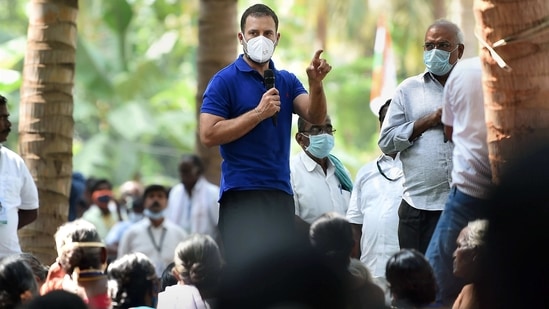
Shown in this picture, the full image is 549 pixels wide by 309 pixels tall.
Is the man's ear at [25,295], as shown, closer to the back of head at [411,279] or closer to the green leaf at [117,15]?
the back of head at [411,279]

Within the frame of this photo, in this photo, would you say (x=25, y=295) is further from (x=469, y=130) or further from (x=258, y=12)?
(x=469, y=130)

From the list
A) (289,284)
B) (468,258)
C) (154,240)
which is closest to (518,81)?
(468,258)

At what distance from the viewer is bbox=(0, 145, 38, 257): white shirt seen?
9023 mm

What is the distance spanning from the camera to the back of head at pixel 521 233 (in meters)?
5.53

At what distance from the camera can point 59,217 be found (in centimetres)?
1079

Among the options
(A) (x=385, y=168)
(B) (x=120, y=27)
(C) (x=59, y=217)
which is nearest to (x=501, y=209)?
(A) (x=385, y=168)

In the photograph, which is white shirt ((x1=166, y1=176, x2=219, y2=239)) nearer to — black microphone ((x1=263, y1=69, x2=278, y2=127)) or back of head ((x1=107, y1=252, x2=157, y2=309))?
black microphone ((x1=263, y1=69, x2=278, y2=127))

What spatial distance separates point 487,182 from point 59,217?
5018 mm

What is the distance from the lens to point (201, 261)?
748cm

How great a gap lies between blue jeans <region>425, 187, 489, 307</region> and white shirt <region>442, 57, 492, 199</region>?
8cm

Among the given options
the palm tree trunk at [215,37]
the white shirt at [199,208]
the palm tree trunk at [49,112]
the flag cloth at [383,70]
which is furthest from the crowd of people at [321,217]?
the palm tree trunk at [215,37]

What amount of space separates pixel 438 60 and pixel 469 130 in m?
1.26

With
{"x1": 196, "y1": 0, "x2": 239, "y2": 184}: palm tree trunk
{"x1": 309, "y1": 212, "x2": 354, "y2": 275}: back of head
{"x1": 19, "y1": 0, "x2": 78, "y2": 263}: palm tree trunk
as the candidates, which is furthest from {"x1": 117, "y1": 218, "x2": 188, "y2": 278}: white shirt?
{"x1": 309, "y1": 212, "x2": 354, "y2": 275}: back of head

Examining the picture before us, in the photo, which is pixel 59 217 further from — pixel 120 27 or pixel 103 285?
pixel 120 27
